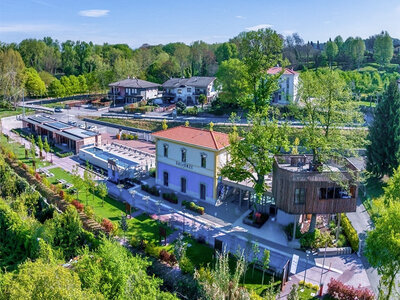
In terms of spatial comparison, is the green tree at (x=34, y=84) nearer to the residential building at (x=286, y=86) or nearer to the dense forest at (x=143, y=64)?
the dense forest at (x=143, y=64)

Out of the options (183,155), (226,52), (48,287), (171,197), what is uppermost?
(226,52)

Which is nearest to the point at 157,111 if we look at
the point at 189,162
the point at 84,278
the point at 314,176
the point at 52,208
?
the point at 189,162

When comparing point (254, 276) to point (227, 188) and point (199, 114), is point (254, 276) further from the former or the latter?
point (199, 114)

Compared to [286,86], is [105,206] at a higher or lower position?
lower

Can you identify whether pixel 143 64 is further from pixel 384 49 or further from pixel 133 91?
pixel 384 49

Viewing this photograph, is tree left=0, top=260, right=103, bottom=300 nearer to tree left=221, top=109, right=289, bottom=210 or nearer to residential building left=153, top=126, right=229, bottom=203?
tree left=221, top=109, right=289, bottom=210

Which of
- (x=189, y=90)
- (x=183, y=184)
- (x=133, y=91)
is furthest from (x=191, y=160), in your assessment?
(x=133, y=91)
